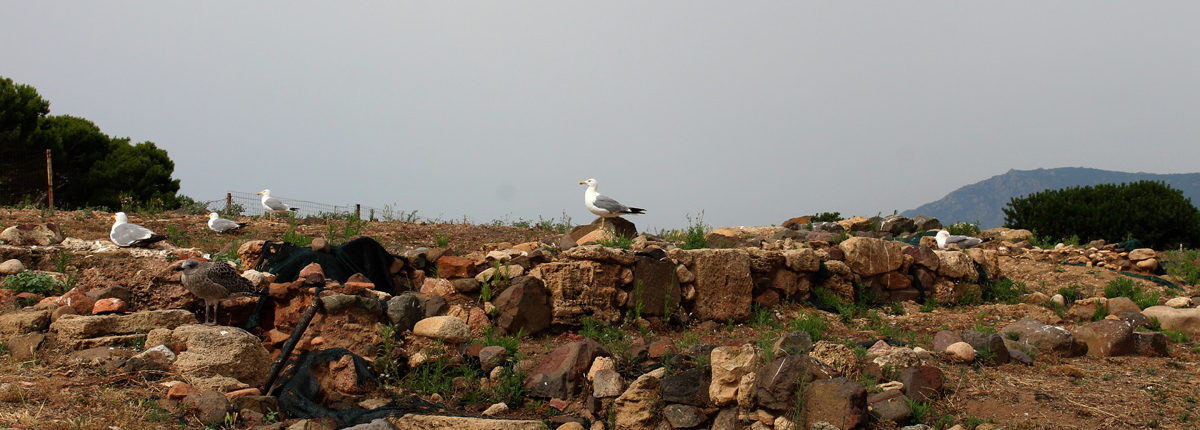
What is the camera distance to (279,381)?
5387 millimetres

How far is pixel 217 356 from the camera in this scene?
5188mm

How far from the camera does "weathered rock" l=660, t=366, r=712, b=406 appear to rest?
510 cm

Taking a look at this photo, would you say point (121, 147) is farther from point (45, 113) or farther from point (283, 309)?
point (283, 309)

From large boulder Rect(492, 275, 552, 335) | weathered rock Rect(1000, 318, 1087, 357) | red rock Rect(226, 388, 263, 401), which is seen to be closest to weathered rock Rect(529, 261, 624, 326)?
large boulder Rect(492, 275, 552, 335)

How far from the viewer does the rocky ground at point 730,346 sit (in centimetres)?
457

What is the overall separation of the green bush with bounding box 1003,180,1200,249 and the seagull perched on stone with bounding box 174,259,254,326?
16049 millimetres

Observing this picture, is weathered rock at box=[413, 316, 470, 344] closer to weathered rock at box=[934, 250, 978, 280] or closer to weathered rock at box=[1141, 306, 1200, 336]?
weathered rock at box=[934, 250, 978, 280]

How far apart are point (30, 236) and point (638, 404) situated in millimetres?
7387

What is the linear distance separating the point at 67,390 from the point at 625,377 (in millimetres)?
3760

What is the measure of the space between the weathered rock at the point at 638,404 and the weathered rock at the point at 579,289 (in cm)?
215

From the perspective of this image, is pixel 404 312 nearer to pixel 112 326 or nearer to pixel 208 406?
pixel 208 406

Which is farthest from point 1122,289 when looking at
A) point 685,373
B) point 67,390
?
point 67,390

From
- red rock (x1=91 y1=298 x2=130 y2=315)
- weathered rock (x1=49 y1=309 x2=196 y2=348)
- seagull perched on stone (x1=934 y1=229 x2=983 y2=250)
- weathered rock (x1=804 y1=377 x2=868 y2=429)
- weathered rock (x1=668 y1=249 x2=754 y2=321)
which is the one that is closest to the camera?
weathered rock (x1=804 y1=377 x2=868 y2=429)

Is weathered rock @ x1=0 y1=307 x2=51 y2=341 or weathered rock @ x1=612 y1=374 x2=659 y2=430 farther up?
weathered rock @ x1=0 y1=307 x2=51 y2=341
